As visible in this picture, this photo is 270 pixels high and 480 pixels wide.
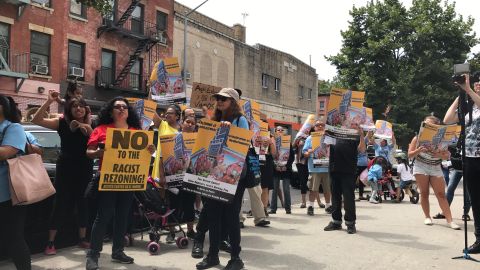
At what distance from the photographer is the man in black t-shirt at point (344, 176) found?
734 centimetres

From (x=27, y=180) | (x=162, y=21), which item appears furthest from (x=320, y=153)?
(x=162, y=21)

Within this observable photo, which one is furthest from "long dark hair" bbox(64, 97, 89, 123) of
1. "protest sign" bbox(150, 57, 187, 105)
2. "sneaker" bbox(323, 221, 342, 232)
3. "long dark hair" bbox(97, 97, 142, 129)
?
"sneaker" bbox(323, 221, 342, 232)

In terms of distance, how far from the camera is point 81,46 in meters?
24.2

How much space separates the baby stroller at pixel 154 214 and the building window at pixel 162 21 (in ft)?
76.0

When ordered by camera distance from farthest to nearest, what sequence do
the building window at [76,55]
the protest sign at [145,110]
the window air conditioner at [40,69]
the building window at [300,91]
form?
1. the building window at [300,91]
2. the building window at [76,55]
3. the window air conditioner at [40,69]
4. the protest sign at [145,110]

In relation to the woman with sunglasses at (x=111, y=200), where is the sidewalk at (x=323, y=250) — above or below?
below

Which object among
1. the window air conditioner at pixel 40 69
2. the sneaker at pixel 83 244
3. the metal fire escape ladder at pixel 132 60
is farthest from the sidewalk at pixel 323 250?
the metal fire escape ladder at pixel 132 60

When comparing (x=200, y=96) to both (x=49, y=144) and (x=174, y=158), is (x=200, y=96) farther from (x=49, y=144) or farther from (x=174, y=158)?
(x=49, y=144)

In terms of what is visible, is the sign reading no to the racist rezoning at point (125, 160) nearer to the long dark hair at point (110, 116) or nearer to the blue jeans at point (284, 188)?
the long dark hair at point (110, 116)

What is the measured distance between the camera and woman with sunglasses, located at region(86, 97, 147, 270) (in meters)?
5.03

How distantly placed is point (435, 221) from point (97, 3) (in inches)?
370

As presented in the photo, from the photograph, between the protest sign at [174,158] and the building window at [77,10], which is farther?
the building window at [77,10]

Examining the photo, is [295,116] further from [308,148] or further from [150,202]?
[150,202]

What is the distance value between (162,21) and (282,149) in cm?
2027
